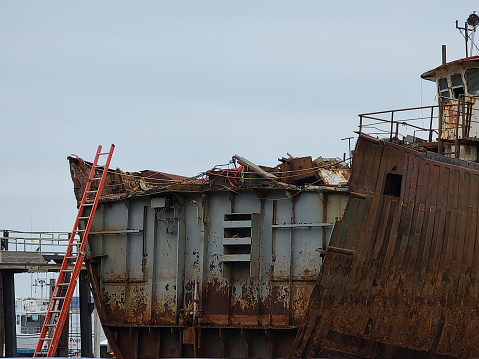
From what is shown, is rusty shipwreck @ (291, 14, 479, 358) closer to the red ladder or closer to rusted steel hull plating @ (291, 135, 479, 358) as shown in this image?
rusted steel hull plating @ (291, 135, 479, 358)

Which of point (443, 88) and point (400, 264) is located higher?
point (443, 88)

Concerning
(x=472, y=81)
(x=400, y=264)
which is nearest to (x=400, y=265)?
(x=400, y=264)

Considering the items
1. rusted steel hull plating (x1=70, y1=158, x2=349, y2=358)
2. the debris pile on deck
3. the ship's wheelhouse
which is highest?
the ship's wheelhouse

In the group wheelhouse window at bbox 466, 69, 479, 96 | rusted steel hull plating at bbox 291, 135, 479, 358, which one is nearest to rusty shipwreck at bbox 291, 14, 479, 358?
rusted steel hull plating at bbox 291, 135, 479, 358

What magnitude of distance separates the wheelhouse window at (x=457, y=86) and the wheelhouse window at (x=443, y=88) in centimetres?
19

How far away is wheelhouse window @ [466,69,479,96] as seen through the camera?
2536 centimetres

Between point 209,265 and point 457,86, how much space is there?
829 cm

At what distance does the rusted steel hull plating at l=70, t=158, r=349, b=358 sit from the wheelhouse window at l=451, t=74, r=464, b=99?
6083mm

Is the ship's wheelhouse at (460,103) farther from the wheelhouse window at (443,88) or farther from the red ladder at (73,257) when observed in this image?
the red ladder at (73,257)

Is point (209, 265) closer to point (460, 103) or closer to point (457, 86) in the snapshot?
point (460, 103)

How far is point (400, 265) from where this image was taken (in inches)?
845

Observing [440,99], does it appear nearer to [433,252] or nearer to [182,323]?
[433,252]

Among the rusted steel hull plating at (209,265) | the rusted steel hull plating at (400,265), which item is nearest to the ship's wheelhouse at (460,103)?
the rusted steel hull plating at (400,265)

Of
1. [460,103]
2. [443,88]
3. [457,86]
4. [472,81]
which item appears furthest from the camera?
[443,88]
